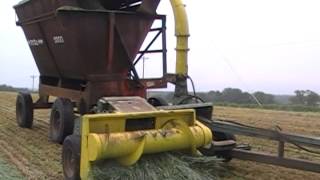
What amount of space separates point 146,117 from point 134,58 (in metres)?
4.32

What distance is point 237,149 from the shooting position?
765 cm

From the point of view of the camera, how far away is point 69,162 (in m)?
6.83

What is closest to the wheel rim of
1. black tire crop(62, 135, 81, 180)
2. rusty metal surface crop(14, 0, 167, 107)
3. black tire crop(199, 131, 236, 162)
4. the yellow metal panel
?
black tire crop(62, 135, 81, 180)

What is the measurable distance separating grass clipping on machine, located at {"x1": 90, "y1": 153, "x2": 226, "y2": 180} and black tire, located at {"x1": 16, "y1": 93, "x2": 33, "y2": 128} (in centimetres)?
707

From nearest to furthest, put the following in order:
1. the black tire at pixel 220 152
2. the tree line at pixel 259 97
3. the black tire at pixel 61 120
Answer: the black tire at pixel 220 152
the black tire at pixel 61 120
the tree line at pixel 259 97

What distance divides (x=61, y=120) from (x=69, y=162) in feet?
11.0

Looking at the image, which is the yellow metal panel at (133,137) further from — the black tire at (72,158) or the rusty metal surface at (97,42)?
the rusty metal surface at (97,42)

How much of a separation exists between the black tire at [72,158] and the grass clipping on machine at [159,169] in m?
0.52

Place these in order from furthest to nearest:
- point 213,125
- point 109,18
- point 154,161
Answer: point 109,18 < point 213,125 < point 154,161

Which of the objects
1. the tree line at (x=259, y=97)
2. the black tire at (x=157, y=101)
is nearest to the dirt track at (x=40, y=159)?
the black tire at (x=157, y=101)

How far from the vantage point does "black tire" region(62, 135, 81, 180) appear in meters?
6.57

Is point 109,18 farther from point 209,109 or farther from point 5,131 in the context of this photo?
point 5,131

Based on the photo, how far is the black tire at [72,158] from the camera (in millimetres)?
6570

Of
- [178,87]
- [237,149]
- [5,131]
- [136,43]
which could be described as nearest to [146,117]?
[237,149]
